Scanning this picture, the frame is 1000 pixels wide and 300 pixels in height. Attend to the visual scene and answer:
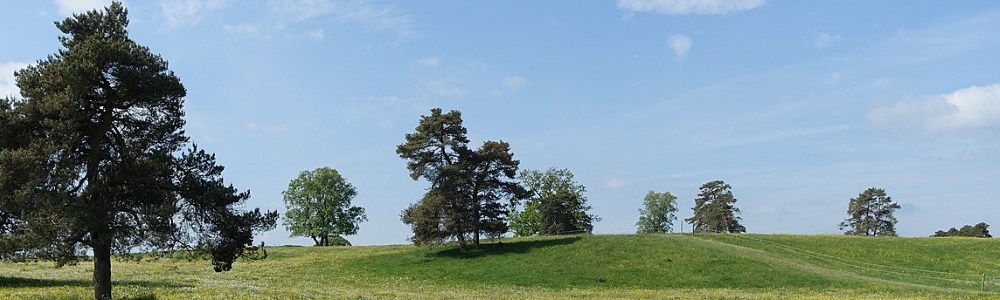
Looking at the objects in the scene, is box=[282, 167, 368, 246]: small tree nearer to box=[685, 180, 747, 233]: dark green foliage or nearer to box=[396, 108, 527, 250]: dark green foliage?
box=[396, 108, 527, 250]: dark green foliage

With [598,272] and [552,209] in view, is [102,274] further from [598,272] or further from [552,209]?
[552,209]

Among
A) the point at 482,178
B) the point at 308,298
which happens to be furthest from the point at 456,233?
the point at 308,298

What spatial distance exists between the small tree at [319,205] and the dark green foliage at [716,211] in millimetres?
65850

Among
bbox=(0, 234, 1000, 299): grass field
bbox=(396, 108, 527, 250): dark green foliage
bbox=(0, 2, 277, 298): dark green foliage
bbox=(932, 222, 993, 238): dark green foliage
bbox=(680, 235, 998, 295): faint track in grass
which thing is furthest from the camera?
bbox=(932, 222, 993, 238): dark green foliage

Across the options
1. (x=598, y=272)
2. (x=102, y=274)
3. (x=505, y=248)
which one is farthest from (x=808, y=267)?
(x=102, y=274)

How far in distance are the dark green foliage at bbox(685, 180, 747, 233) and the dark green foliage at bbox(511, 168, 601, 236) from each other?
1990cm

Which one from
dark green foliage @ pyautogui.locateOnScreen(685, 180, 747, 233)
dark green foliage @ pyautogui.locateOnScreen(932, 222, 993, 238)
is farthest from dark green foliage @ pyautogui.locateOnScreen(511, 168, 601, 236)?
dark green foliage @ pyautogui.locateOnScreen(932, 222, 993, 238)

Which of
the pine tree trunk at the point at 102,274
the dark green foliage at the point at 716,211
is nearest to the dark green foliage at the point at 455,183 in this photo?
the pine tree trunk at the point at 102,274

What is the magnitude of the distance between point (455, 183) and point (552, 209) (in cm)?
3995

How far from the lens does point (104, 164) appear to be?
22.6 m

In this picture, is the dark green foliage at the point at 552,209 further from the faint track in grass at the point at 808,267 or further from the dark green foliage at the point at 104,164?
the dark green foliage at the point at 104,164

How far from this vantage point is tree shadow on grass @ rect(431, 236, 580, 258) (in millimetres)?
56822

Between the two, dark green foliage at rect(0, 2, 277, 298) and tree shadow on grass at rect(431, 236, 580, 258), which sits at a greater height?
dark green foliage at rect(0, 2, 277, 298)

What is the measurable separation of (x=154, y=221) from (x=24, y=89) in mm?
6574
